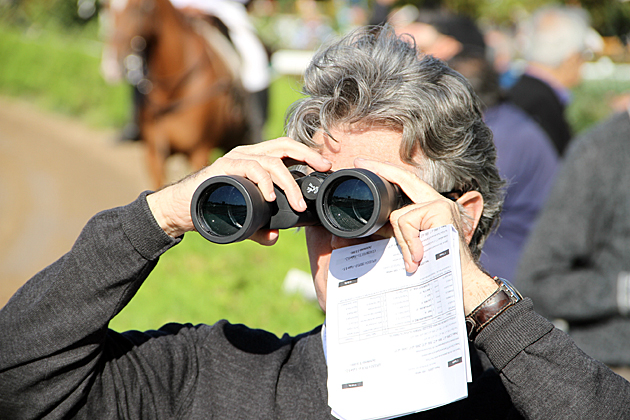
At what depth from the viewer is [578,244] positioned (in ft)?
9.11

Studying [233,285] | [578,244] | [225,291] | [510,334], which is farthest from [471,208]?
[233,285]

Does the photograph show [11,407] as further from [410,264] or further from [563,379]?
[563,379]

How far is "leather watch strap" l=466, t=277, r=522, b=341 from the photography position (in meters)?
1.48

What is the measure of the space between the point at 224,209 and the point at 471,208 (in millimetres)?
732

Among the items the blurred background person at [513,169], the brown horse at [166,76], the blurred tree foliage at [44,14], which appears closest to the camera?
the blurred background person at [513,169]

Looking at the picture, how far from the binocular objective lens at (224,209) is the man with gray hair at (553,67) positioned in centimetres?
343

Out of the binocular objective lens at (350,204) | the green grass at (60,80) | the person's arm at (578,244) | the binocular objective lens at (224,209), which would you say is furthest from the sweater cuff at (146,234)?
the green grass at (60,80)

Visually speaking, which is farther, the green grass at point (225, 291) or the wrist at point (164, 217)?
the green grass at point (225, 291)

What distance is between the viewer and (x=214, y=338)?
1847 mm

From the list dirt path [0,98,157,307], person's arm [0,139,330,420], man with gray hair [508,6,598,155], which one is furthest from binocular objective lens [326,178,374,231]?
dirt path [0,98,157,307]

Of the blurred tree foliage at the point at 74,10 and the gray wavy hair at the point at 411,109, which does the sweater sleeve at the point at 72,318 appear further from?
the blurred tree foliage at the point at 74,10

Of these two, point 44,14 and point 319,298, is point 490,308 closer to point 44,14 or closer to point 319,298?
point 319,298

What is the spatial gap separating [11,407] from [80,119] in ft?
46.3

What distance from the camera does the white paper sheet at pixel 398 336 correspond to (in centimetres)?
138
